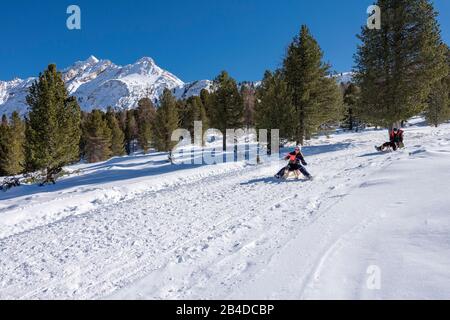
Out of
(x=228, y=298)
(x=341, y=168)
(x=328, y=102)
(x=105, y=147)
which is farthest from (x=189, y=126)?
(x=228, y=298)

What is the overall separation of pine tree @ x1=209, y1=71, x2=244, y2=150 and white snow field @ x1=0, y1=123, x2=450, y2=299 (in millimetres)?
25915

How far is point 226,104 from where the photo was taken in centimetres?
3681

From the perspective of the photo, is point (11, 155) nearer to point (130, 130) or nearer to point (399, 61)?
point (130, 130)

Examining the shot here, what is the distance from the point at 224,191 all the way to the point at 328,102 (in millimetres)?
21401

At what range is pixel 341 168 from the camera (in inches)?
600

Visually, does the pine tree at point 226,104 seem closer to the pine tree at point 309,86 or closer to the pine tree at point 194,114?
the pine tree at point 309,86

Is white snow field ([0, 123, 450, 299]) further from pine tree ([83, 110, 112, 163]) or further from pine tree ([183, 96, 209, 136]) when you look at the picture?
pine tree ([183, 96, 209, 136])

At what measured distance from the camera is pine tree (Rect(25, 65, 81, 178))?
23.2 metres

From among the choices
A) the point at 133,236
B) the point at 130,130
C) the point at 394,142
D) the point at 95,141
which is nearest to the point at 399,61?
the point at 394,142

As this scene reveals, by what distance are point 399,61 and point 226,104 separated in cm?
1816

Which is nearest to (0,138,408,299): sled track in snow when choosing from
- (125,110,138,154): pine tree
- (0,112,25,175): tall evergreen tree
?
(0,112,25,175): tall evergreen tree
